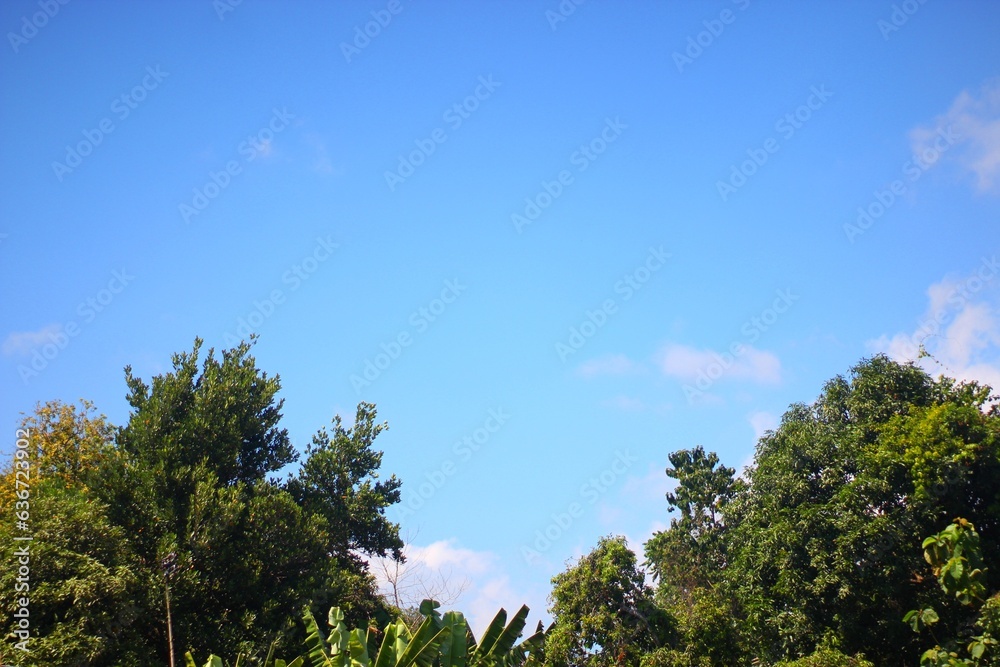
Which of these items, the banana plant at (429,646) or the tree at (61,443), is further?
the tree at (61,443)

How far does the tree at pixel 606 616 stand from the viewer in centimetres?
2106

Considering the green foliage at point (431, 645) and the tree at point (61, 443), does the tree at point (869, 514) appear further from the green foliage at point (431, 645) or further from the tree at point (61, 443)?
the tree at point (61, 443)

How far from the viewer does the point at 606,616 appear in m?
21.3

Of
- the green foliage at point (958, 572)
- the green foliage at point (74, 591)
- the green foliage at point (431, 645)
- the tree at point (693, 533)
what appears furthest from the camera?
the tree at point (693, 533)

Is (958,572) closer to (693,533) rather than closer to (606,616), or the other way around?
(606,616)

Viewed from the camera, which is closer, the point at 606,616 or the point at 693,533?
the point at 606,616

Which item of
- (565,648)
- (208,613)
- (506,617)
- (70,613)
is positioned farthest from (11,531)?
(565,648)

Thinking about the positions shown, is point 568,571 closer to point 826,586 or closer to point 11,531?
point 826,586

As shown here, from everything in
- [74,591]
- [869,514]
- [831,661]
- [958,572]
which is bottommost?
[831,661]

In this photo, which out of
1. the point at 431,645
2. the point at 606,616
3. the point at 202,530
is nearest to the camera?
the point at 431,645

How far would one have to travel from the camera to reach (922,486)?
18.2m
